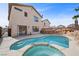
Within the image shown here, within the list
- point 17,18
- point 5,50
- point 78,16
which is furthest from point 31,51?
point 78,16

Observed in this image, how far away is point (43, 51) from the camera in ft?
9.07

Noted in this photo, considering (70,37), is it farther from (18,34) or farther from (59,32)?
(18,34)

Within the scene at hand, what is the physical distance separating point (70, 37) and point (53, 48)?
386 mm

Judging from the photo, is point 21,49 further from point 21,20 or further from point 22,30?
point 21,20

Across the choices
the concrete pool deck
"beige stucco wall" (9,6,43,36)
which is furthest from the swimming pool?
"beige stucco wall" (9,6,43,36)

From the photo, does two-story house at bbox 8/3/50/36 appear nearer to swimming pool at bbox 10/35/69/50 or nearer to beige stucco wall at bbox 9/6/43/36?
beige stucco wall at bbox 9/6/43/36

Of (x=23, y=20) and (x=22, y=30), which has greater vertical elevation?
(x=23, y=20)

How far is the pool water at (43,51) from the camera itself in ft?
9.05

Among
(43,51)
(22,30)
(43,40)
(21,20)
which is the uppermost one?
(21,20)

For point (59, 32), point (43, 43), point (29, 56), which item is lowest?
point (29, 56)

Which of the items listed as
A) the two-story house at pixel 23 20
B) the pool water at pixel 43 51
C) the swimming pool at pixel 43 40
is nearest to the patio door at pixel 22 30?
the two-story house at pixel 23 20

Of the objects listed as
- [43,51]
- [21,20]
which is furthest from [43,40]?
[21,20]

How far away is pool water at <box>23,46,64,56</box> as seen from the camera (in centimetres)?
276

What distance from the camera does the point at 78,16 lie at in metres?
2.76
